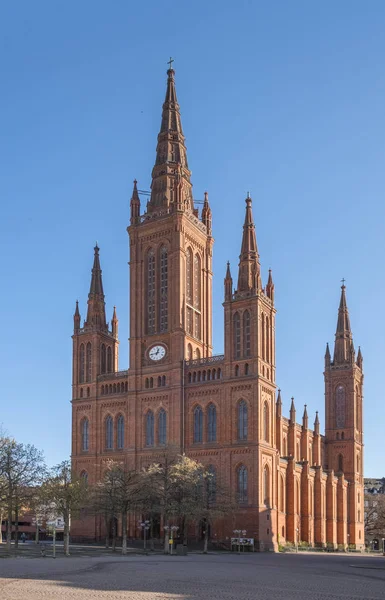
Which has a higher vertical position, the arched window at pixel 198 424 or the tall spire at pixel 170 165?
the tall spire at pixel 170 165

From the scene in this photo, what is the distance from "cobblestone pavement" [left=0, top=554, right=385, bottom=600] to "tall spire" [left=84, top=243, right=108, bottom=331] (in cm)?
6739

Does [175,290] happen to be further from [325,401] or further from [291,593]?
[291,593]

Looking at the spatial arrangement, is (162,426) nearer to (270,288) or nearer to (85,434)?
(85,434)

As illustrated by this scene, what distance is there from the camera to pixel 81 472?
124 m

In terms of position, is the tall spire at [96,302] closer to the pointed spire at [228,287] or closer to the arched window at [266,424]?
the pointed spire at [228,287]

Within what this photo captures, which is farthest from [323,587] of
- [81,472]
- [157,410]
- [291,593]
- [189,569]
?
[81,472]

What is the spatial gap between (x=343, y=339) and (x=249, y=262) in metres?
50.6

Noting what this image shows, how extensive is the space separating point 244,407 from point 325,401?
5244cm

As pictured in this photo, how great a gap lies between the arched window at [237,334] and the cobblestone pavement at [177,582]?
52.2m

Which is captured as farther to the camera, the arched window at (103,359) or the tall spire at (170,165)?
the arched window at (103,359)

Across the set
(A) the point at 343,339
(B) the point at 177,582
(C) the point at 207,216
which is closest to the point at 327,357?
(A) the point at 343,339

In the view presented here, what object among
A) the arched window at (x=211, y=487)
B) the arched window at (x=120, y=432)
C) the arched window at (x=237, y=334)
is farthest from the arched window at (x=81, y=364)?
the arched window at (x=211, y=487)

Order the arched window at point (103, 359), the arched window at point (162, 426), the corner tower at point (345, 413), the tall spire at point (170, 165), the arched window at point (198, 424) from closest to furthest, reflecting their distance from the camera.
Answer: the arched window at point (198, 424) → the arched window at point (162, 426) → the tall spire at point (170, 165) → the arched window at point (103, 359) → the corner tower at point (345, 413)

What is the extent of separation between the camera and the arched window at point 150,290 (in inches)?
4840
